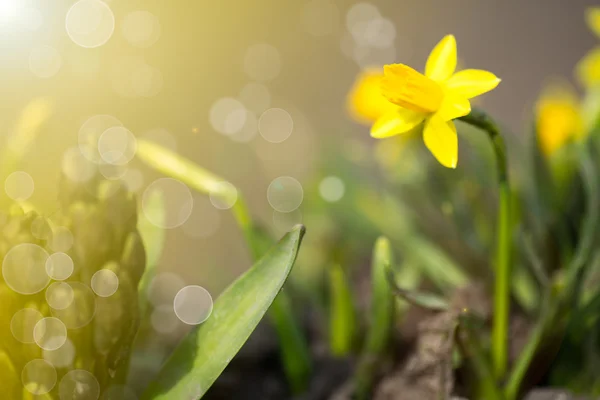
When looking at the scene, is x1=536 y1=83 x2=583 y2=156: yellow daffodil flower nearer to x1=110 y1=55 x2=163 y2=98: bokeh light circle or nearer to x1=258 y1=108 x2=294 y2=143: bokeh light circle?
x1=258 y1=108 x2=294 y2=143: bokeh light circle

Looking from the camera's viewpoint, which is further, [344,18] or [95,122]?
[344,18]

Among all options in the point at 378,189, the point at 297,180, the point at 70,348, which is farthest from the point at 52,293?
the point at 297,180

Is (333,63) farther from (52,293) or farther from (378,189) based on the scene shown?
(52,293)

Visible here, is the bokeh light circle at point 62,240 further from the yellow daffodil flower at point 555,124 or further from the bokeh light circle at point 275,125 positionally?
the bokeh light circle at point 275,125

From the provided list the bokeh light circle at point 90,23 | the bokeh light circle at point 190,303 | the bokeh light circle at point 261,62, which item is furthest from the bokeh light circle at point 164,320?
the bokeh light circle at point 261,62

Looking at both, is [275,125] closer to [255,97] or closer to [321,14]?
[255,97]

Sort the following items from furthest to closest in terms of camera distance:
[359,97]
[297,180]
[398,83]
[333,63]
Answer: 1. [333,63]
2. [297,180]
3. [359,97]
4. [398,83]

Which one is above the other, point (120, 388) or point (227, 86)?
point (227, 86)
